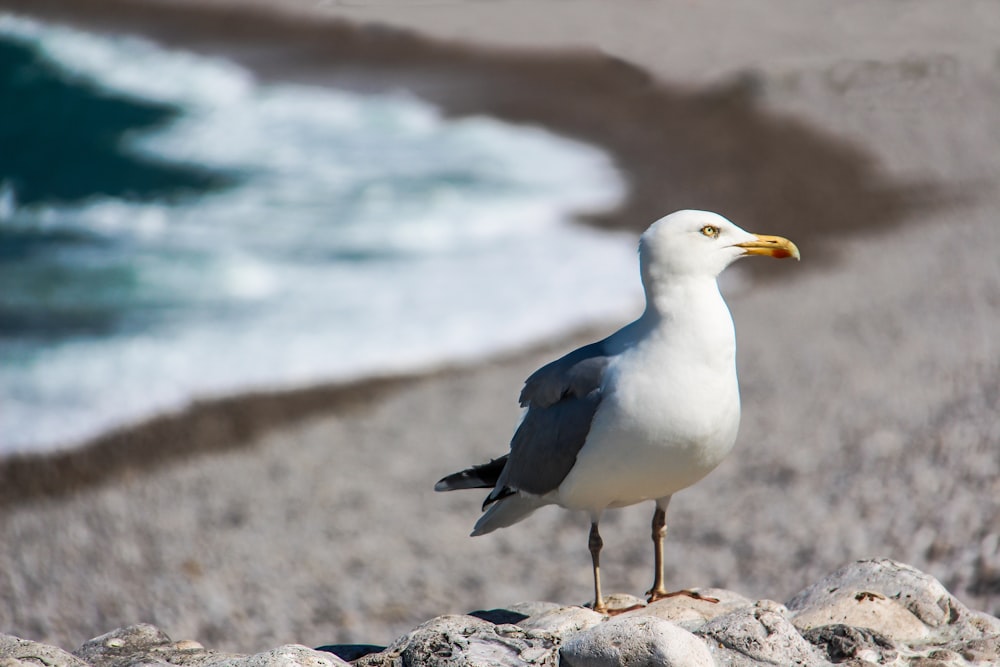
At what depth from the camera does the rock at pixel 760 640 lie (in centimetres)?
422

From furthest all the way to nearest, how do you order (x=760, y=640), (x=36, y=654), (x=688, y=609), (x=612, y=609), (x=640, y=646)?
1. (x=612, y=609)
2. (x=688, y=609)
3. (x=36, y=654)
4. (x=760, y=640)
5. (x=640, y=646)

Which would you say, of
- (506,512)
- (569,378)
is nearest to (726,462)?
(506,512)

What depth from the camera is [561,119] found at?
961 inches

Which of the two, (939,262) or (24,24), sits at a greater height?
(24,24)

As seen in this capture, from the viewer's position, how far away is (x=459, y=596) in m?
9.06

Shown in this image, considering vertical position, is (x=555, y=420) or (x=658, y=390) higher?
(x=658, y=390)

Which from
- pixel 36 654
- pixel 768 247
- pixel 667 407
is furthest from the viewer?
pixel 768 247

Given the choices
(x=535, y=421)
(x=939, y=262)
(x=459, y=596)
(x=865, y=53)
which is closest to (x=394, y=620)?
(x=459, y=596)

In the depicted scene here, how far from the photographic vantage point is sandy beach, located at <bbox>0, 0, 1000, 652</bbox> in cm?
905

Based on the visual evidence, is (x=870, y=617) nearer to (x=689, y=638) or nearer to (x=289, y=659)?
(x=689, y=638)

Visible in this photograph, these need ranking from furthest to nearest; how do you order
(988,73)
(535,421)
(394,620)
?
1. (988,73)
2. (394,620)
3. (535,421)

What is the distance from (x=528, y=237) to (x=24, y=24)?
15.7 m

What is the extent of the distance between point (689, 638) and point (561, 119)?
21.1m

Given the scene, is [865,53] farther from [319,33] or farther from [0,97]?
[0,97]
